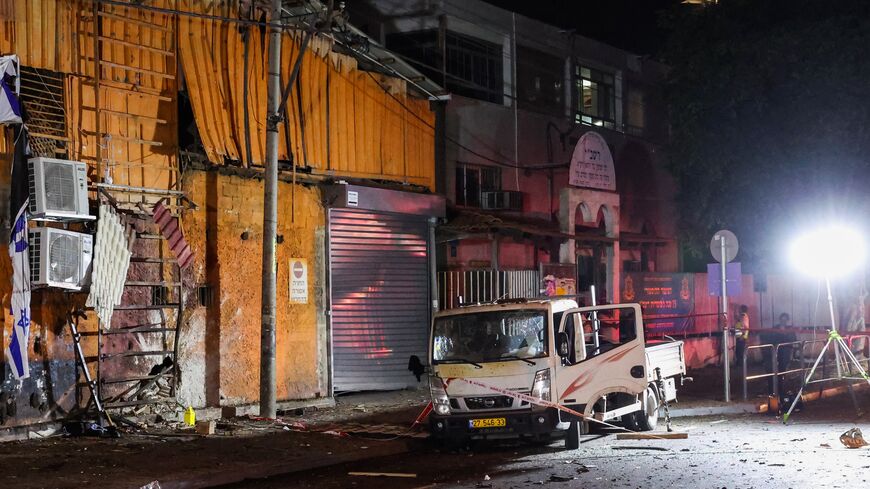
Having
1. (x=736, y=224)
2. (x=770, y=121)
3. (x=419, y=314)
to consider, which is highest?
(x=770, y=121)

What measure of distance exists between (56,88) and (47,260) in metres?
2.63

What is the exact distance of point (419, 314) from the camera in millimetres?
20703

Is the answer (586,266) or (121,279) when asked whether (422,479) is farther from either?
(586,266)

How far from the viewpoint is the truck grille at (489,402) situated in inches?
519

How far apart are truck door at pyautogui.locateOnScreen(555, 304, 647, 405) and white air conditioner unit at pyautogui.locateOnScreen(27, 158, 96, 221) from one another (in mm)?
6953

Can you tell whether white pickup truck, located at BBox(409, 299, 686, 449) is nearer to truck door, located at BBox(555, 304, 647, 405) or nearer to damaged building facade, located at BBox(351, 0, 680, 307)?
truck door, located at BBox(555, 304, 647, 405)

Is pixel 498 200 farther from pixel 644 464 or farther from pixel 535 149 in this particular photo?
pixel 644 464

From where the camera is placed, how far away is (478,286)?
2166 centimetres

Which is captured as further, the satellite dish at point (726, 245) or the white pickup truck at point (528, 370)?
the satellite dish at point (726, 245)

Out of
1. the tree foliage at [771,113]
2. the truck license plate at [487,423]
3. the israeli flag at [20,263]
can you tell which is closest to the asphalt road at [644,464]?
the truck license plate at [487,423]

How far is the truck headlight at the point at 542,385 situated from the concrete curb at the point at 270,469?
7.54ft

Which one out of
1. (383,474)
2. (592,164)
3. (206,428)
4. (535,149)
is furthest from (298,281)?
(592,164)

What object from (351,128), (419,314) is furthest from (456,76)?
(419,314)

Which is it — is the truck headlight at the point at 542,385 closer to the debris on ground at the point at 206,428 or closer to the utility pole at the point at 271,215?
the utility pole at the point at 271,215
